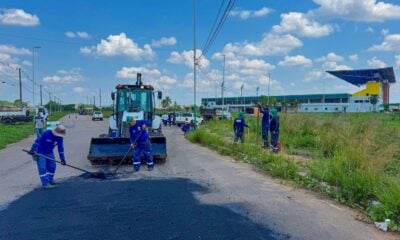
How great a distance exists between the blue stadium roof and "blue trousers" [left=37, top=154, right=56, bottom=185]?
113307mm

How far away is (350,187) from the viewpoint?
7.97m

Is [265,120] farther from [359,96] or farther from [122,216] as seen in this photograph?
[359,96]

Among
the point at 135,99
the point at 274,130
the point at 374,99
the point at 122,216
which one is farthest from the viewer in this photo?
the point at 374,99

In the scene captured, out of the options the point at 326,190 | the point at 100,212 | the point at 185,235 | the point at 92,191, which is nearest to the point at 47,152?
the point at 92,191

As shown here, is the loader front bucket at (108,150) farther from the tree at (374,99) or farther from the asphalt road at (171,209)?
the tree at (374,99)

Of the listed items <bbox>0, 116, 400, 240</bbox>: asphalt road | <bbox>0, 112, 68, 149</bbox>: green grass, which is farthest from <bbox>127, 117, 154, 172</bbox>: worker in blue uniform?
<bbox>0, 112, 68, 149</bbox>: green grass

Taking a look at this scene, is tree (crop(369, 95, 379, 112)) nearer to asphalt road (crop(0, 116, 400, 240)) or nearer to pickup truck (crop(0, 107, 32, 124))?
pickup truck (crop(0, 107, 32, 124))

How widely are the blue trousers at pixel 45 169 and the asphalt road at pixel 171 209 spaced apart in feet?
0.86

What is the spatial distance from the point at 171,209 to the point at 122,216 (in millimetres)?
873

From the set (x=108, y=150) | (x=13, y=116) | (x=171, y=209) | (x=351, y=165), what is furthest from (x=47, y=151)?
(x=13, y=116)

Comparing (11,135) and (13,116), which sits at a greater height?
(13,116)

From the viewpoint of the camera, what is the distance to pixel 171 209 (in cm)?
716

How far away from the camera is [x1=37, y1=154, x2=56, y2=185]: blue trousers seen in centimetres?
930

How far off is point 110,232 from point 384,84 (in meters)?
126
